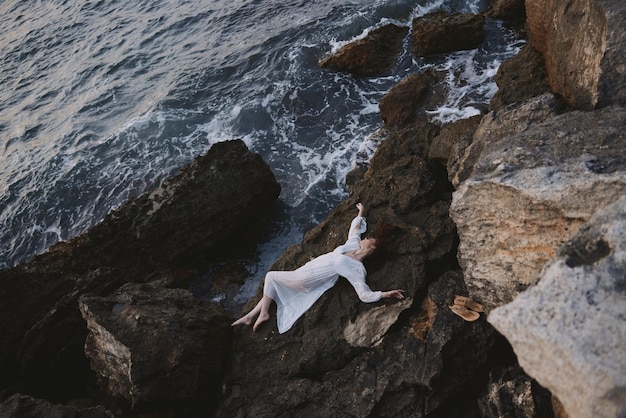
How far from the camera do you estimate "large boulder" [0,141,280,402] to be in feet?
26.8

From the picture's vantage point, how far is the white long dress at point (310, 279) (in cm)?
667

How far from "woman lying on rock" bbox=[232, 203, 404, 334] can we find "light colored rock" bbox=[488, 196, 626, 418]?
3.36 metres

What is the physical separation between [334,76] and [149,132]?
593cm

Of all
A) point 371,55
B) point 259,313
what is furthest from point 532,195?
point 371,55

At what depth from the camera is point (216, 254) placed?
33.4 feet

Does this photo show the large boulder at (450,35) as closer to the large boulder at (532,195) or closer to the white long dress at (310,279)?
the white long dress at (310,279)

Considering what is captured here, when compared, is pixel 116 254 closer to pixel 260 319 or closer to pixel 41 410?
pixel 41 410

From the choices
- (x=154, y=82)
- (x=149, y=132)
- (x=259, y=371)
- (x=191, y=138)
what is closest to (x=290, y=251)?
(x=259, y=371)

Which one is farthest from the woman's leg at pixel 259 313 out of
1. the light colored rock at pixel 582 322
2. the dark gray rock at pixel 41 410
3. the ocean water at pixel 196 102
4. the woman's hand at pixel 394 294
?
the light colored rock at pixel 582 322

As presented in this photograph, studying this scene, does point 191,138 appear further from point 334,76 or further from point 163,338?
point 163,338

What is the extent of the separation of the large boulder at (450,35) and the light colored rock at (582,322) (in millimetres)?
11014

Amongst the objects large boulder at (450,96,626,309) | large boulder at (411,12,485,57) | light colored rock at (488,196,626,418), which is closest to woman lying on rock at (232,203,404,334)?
large boulder at (450,96,626,309)

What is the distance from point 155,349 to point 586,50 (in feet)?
21.5

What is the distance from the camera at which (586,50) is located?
233 inches
